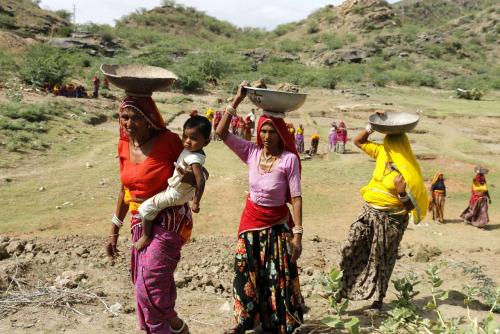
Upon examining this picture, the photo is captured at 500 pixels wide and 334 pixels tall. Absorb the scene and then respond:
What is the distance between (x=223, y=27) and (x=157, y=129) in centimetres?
6005

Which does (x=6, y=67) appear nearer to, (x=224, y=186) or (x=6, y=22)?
(x=6, y=22)

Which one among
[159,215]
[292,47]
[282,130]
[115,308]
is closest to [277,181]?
[282,130]

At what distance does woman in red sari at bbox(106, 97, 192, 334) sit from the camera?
8.96ft

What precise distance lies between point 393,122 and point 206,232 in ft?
13.6

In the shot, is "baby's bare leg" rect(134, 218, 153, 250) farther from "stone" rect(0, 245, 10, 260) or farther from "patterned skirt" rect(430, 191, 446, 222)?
"patterned skirt" rect(430, 191, 446, 222)

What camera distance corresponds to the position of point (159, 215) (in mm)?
2791

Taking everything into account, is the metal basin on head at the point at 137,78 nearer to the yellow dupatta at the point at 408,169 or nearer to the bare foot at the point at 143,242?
the bare foot at the point at 143,242

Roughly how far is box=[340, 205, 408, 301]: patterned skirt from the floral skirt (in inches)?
34.7

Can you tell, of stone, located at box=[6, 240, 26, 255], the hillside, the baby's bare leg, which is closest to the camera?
the baby's bare leg

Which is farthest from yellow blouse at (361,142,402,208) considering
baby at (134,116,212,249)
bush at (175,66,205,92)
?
bush at (175,66,205,92)

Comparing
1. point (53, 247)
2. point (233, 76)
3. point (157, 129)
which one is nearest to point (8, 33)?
point (233, 76)

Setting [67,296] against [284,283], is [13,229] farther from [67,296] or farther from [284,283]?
[284,283]

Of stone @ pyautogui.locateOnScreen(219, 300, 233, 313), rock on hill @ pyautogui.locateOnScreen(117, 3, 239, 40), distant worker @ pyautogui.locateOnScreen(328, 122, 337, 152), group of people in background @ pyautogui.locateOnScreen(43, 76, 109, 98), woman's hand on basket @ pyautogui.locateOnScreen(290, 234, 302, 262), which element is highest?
rock on hill @ pyautogui.locateOnScreen(117, 3, 239, 40)

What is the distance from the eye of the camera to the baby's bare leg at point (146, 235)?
276 cm
